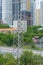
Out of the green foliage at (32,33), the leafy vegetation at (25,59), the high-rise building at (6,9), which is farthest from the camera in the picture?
the green foliage at (32,33)

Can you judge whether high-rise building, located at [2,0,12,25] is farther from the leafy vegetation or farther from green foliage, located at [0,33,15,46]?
the leafy vegetation

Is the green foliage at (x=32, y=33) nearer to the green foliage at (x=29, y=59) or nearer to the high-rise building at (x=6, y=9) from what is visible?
the high-rise building at (x=6, y=9)

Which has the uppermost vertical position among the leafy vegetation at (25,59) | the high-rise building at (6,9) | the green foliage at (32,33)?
the high-rise building at (6,9)

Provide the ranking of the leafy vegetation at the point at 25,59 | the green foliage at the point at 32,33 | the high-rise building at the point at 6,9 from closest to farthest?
1. the leafy vegetation at the point at 25,59
2. the high-rise building at the point at 6,9
3. the green foliage at the point at 32,33

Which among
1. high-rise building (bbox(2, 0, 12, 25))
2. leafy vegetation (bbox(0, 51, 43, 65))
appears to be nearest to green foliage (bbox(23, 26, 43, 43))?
high-rise building (bbox(2, 0, 12, 25))

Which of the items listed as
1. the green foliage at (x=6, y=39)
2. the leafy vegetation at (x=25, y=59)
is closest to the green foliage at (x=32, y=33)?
the green foliage at (x=6, y=39)

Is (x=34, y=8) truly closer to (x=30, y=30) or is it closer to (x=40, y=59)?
(x=30, y=30)

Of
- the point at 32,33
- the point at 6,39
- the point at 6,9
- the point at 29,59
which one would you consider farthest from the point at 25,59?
the point at 32,33

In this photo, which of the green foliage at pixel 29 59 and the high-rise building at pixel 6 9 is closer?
the green foliage at pixel 29 59

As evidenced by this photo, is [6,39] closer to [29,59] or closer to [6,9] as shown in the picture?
[6,9]

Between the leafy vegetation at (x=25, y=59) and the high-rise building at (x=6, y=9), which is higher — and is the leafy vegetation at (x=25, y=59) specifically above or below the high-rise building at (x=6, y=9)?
below

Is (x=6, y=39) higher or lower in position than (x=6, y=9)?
lower
